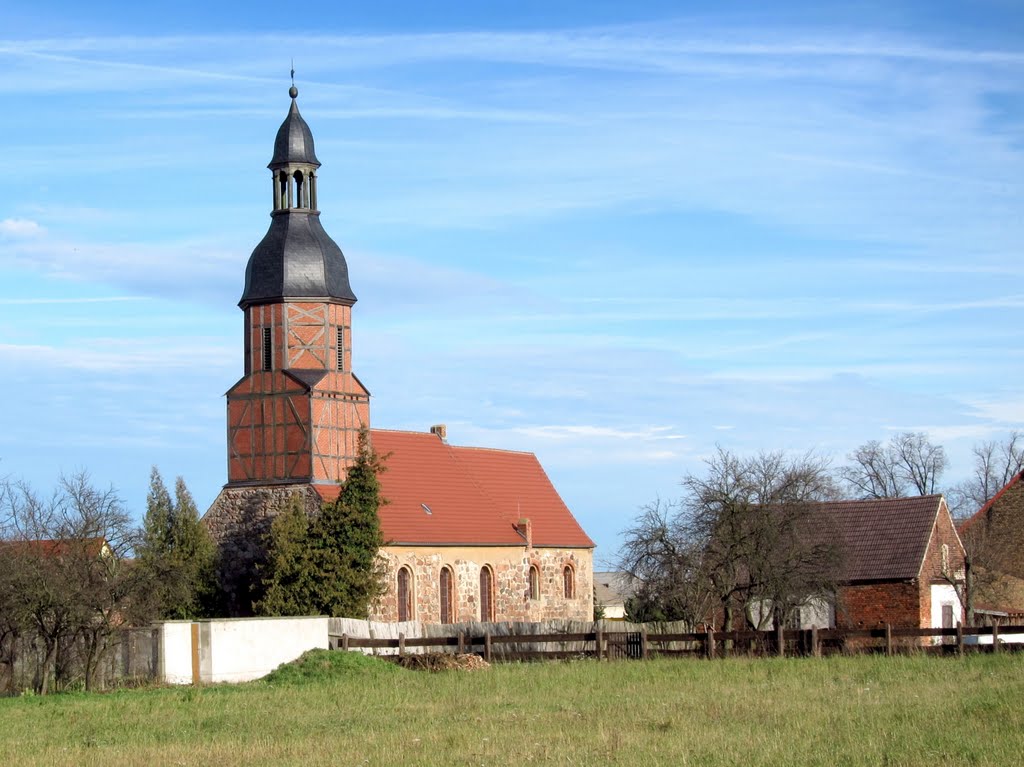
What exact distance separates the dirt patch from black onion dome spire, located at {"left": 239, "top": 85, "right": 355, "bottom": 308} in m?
18.0

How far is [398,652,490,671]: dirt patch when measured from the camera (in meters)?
33.9

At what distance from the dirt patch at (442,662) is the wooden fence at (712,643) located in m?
0.55

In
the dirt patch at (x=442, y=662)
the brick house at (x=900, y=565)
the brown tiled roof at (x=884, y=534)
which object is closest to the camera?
the dirt patch at (x=442, y=662)

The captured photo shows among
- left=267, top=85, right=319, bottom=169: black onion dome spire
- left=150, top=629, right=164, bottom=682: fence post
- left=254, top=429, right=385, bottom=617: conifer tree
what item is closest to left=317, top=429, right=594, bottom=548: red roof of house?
left=254, top=429, right=385, bottom=617: conifer tree

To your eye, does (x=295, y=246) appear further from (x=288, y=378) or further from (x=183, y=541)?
(x=183, y=541)

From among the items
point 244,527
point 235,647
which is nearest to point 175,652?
point 235,647

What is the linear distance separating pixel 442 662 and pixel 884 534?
65.6 ft

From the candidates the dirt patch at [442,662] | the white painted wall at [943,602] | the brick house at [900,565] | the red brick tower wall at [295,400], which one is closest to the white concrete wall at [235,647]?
the dirt patch at [442,662]

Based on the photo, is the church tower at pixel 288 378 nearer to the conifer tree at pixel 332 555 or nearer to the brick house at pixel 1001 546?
the conifer tree at pixel 332 555

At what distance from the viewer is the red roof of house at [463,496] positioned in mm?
51906

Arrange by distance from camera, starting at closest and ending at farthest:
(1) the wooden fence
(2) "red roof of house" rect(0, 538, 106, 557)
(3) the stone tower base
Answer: (1) the wooden fence, (2) "red roof of house" rect(0, 538, 106, 557), (3) the stone tower base

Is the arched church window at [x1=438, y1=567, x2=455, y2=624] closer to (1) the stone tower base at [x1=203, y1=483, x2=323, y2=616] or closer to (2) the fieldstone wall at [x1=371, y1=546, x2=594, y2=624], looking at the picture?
(2) the fieldstone wall at [x1=371, y1=546, x2=594, y2=624]

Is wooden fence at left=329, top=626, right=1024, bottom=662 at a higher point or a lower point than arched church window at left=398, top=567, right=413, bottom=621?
lower

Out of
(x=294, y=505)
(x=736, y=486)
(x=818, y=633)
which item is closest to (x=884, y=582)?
(x=736, y=486)
